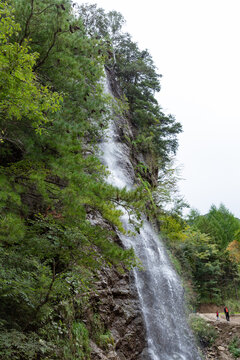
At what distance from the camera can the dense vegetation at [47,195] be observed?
412cm

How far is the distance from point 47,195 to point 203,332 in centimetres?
1449

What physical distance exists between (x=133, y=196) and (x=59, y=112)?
2457mm

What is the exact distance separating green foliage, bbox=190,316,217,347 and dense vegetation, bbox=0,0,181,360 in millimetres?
9287

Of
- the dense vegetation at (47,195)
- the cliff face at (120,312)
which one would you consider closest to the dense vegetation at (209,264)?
the cliff face at (120,312)

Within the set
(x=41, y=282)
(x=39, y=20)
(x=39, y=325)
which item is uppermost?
(x=39, y=20)

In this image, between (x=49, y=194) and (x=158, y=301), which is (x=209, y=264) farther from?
(x=49, y=194)

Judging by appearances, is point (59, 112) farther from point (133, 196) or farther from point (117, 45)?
point (117, 45)

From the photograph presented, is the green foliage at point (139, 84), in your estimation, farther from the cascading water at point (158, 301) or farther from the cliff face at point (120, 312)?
the cliff face at point (120, 312)

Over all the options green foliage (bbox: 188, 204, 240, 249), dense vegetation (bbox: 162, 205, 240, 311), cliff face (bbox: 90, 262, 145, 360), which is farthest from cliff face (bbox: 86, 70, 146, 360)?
green foliage (bbox: 188, 204, 240, 249)

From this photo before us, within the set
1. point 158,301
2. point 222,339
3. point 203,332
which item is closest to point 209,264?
point 222,339

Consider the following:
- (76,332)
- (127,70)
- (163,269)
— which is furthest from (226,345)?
(127,70)

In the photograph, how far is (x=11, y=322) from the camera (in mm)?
4180

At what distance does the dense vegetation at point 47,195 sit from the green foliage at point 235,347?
10386mm

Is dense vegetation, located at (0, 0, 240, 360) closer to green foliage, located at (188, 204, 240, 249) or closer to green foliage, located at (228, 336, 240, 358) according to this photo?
green foliage, located at (228, 336, 240, 358)
